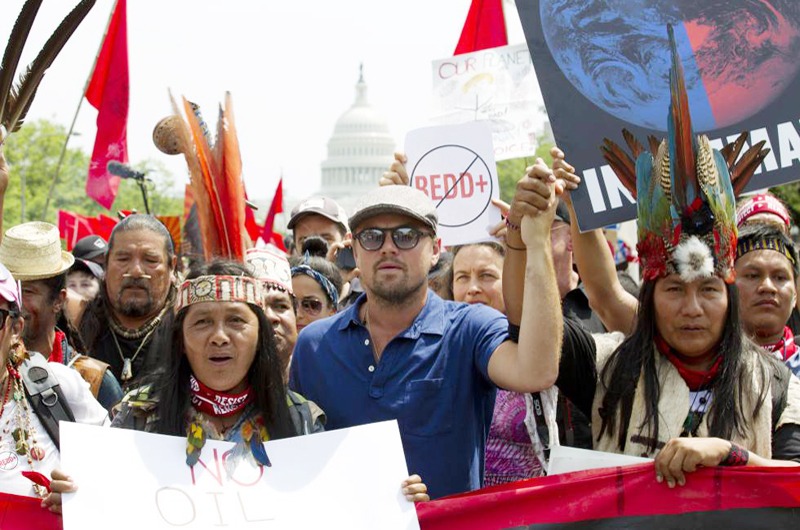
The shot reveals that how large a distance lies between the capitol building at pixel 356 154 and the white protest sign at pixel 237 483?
397 feet

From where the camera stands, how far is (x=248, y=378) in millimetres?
3879

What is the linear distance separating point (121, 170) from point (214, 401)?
5.98 meters

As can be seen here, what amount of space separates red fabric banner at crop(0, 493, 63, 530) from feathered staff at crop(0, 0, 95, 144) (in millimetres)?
1274

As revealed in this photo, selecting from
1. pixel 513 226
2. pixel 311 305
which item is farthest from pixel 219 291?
pixel 311 305

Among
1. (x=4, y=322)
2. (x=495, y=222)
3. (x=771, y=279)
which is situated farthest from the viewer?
(x=495, y=222)

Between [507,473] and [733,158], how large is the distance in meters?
1.58

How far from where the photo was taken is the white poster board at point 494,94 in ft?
24.0

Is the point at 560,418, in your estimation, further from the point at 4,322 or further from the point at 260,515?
the point at 4,322

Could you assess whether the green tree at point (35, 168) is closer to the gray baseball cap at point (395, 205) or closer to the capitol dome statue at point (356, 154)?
the gray baseball cap at point (395, 205)

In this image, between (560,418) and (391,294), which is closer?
(391,294)

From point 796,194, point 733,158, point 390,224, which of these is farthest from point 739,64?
point 796,194

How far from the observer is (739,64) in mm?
4309

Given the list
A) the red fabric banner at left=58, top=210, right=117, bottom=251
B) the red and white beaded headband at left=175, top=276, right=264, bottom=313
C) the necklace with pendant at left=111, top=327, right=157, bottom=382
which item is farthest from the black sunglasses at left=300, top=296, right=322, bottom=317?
the red fabric banner at left=58, top=210, right=117, bottom=251

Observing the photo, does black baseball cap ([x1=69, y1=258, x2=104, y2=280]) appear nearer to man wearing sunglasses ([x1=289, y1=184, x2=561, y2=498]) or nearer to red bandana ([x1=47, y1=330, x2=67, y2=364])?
red bandana ([x1=47, y1=330, x2=67, y2=364])
